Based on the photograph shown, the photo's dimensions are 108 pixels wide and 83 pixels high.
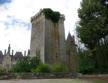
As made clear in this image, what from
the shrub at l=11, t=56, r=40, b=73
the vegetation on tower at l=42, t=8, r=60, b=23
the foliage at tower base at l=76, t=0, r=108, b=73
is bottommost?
the shrub at l=11, t=56, r=40, b=73

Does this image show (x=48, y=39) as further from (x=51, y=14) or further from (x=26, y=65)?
(x=26, y=65)

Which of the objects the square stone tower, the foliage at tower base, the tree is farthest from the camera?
the square stone tower

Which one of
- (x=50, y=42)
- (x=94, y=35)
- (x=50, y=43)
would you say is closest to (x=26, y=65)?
(x=50, y=43)

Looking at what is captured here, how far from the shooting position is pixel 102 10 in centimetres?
1298

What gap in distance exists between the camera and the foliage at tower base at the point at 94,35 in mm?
12000

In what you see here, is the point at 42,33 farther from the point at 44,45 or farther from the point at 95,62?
the point at 95,62

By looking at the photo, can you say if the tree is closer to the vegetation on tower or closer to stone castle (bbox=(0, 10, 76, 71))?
stone castle (bbox=(0, 10, 76, 71))

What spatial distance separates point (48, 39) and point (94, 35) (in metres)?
8.65

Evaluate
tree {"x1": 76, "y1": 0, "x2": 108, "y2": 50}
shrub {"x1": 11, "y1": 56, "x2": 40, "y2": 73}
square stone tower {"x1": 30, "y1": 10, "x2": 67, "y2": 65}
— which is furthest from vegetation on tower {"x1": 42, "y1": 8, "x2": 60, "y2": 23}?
shrub {"x1": 11, "y1": 56, "x2": 40, "y2": 73}

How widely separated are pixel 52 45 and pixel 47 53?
1.81 m

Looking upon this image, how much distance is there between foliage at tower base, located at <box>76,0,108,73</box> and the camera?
12000mm

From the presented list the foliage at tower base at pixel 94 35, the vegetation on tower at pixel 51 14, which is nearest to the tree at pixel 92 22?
the foliage at tower base at pixel 94 35

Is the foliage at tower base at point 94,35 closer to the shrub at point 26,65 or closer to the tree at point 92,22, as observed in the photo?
the tree at point 92,22

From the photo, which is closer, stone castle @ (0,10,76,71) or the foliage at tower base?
the foliage at tower base
